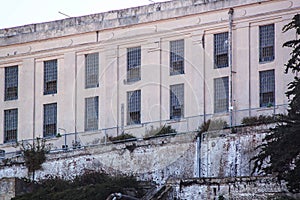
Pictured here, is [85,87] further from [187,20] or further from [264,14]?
[264,14]

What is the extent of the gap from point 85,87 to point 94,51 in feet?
6.07

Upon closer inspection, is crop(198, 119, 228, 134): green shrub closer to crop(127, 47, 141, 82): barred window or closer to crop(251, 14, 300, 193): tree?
crop(127, 47, 141, 82): barred window

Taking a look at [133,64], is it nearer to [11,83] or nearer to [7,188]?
[11,83]

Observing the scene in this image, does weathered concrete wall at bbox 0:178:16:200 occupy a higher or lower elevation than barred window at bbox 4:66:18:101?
lower

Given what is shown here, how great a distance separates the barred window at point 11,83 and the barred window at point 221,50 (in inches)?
473

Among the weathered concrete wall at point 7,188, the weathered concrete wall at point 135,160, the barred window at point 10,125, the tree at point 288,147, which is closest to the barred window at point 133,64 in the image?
the weathered concrete wall at point 135,160

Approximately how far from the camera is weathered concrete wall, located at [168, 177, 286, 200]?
47.3 metres

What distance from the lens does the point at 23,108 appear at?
64.6 m

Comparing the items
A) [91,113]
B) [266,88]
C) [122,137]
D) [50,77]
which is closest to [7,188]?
[122,137]

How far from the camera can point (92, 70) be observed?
62656 millimetres

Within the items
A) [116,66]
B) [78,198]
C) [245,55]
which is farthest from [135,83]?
[78,198]

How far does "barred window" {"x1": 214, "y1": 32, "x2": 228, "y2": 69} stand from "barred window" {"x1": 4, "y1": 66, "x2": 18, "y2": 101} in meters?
12.0

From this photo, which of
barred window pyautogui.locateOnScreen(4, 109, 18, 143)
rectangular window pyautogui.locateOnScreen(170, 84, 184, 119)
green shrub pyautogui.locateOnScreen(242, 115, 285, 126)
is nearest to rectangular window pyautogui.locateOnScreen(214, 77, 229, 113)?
rectangular window pyautogui.locateOnScreen(170, 84, 184, 119)

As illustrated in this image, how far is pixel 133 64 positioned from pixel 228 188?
14304 mm
